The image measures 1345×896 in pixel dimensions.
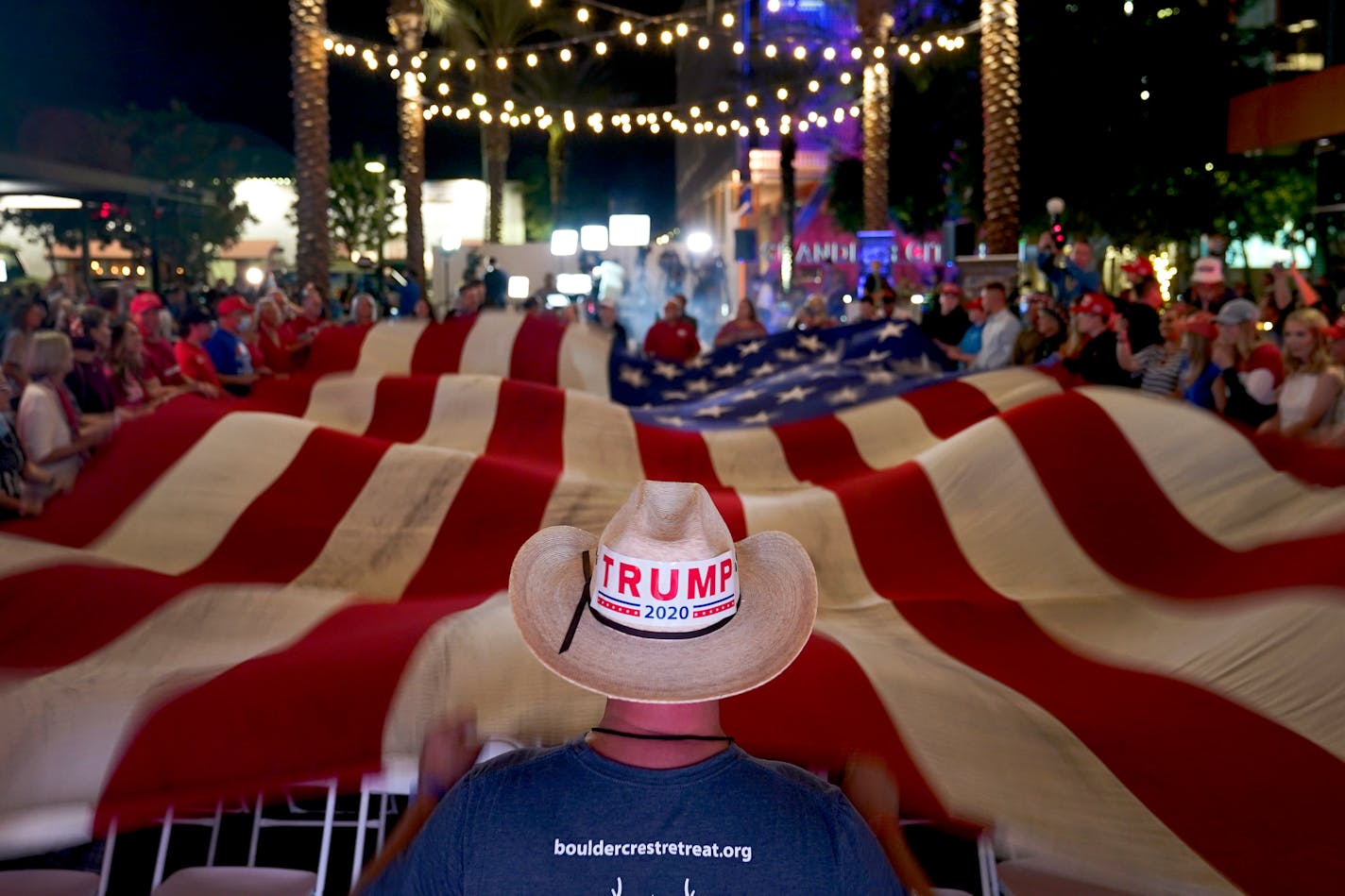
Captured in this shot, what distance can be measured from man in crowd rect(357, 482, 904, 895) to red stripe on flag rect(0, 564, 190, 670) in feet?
8.72

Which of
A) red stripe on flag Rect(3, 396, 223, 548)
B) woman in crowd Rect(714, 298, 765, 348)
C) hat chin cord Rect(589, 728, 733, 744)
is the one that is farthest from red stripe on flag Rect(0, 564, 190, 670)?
woman in crowd Rect(714, 298, 765, 348)

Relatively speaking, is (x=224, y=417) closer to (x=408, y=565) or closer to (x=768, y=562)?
(x=408, y=565)

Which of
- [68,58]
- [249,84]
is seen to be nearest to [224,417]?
[68,58]

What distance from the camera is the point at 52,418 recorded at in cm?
590

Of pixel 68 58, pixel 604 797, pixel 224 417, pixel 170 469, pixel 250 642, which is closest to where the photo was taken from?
pixel 604 797

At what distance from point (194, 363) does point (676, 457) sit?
10.3ft

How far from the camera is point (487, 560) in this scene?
525cm

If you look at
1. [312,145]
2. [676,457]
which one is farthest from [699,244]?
[676,457]

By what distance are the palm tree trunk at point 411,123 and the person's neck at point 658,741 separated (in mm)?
18079

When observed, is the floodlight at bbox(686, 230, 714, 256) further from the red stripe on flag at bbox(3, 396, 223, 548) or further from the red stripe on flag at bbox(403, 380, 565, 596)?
the red stripe on flag at bbox(3, 396, 223, 548)

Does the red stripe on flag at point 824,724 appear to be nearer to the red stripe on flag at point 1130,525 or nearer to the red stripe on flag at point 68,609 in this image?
the red stripe on flag at point 1130,525

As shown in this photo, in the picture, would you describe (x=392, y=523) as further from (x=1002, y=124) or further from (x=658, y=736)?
(x=1002, y=124)

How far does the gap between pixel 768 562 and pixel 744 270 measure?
92.5 feet

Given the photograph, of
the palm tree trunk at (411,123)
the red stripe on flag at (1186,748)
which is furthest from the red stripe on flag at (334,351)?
the palm tree trunk at (411,123)
